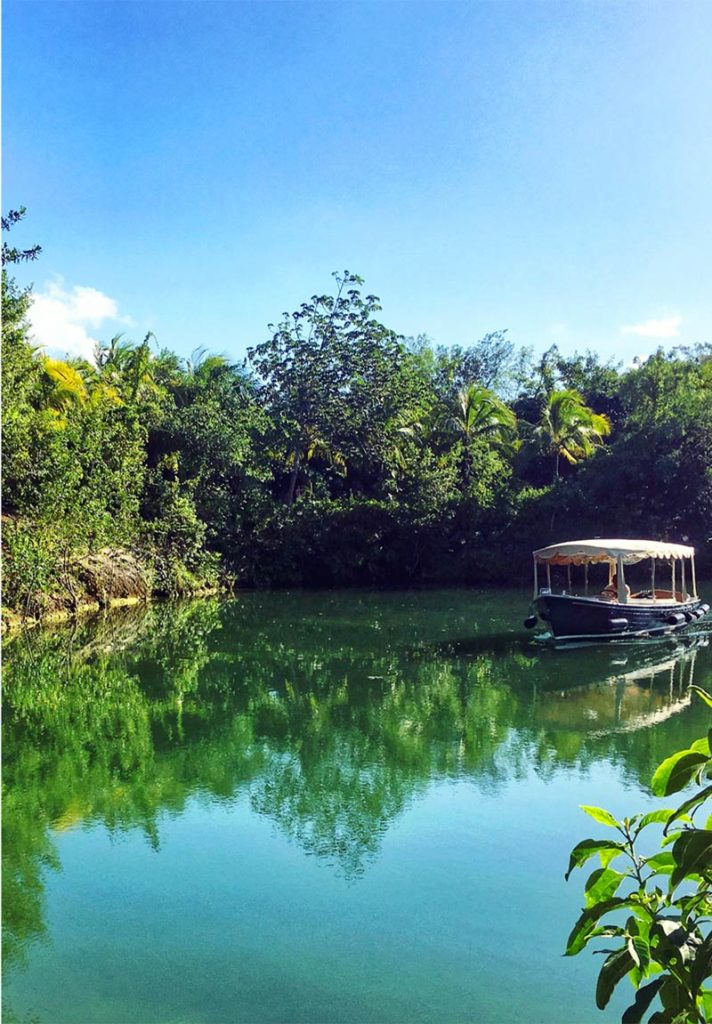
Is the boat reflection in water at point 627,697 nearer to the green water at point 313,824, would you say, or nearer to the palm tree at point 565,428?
the green water at point 313,824

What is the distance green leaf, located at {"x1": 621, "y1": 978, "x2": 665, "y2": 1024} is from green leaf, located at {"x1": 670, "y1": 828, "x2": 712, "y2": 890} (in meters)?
0.17

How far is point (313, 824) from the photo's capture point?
6.37 metres

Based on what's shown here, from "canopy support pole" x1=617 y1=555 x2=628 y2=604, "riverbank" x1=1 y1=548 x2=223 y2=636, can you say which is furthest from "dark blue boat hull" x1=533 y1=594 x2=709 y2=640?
"riverbank" x1=1 y1=548 x2=223 y2=636

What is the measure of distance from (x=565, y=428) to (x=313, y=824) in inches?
892

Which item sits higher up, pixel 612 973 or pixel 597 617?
pixel 612 973

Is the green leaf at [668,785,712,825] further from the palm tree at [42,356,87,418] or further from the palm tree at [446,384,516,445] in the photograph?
the palm tree at [446,384,516,445]

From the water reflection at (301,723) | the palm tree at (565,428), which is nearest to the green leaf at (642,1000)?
the water reflection at (301,723)

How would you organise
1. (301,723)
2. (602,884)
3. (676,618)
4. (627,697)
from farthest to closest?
(676,618)
(627,697)
(301,723)
(602,884)

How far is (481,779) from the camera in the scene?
24.4 feet

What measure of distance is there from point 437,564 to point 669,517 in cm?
689

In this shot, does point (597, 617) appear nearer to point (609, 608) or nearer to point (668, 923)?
point (609, 608)

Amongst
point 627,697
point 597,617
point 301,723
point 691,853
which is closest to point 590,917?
point 691,853

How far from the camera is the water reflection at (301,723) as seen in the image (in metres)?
6.59

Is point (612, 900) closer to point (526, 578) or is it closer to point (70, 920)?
point (70, 920)
